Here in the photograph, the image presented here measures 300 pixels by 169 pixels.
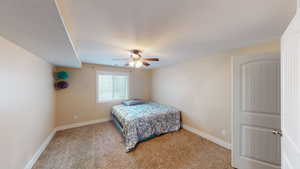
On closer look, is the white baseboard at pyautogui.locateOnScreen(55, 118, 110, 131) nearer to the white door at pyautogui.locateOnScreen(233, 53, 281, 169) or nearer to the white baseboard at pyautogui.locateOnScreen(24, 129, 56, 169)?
the white baseboard at pyautogui.locateOnScreen(24, 129, 56, 169)

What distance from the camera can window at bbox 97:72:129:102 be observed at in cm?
380

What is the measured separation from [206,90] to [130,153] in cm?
236

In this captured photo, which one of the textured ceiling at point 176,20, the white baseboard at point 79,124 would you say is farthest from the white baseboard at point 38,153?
the textured ceiling at point 176,20

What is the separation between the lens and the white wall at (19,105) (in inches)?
47.7

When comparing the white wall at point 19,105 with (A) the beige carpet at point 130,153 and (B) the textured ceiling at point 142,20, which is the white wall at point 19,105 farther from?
(A) the beige carpet at point 130,153

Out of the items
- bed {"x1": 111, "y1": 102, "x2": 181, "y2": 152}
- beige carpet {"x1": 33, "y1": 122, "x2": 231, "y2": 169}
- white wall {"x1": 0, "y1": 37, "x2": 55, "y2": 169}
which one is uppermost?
white wall {"x1": 0, "y1": 37, "x2": 55, "y2": 169}

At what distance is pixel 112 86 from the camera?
4094 millimetres

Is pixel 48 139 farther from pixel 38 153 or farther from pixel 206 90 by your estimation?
pixel 206 90

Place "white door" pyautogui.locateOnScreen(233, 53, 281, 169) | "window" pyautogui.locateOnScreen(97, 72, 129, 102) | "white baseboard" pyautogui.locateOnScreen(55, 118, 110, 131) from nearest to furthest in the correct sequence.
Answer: "white door" pyautogui.locateOnScreen(233, 53, 281, 169), "white baseboard" pyautogui.locateOnScreen(55, 118, 110, 131), "window" pyautogui.locateOnScreen(97, 72, 129, 102)

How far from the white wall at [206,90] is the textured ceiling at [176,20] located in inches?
24.1

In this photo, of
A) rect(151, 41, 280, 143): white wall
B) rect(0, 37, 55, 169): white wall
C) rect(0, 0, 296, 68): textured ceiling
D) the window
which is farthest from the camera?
the window

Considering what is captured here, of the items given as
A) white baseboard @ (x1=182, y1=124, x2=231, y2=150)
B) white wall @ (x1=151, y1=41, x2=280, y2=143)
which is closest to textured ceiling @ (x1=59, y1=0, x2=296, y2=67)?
white wall @ (x1=151, y1=41, x2=280, y2=143)

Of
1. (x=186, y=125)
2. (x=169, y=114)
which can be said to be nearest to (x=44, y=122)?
(x=169, y=114)

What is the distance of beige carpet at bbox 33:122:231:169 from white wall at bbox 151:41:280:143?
0.47m
